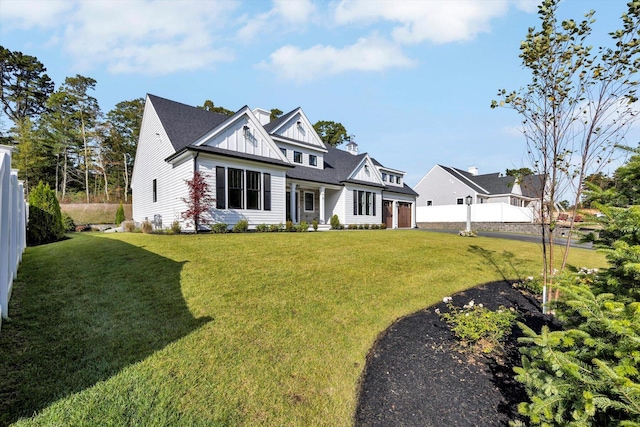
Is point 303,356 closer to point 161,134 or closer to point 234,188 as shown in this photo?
point 234,188

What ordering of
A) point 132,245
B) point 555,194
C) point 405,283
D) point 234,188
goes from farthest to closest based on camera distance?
1. point 234,188
2. point 132,245
3. point 405,283
4. point 555,194

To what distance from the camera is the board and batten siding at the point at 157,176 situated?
12898 millimetres

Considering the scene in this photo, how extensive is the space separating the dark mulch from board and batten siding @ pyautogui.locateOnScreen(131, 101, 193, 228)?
11.4 m

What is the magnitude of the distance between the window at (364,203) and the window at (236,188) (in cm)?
935

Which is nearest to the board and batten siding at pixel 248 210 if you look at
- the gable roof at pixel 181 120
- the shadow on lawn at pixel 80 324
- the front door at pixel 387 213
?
the gable roof at pixel 181 120

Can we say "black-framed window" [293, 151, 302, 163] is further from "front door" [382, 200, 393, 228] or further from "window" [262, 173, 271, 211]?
"front door" [382, 200, 393, 228]

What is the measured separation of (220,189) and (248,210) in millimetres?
1656

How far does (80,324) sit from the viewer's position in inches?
144

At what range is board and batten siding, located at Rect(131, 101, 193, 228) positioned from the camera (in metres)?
12.9

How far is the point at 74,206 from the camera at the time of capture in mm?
24156

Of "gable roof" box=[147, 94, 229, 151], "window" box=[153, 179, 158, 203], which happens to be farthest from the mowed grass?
"window" box=[153, 179, 158, 203]

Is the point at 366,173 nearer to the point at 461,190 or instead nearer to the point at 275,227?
the point at 275,227

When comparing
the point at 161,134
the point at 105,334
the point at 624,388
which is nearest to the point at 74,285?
the point at 105,334

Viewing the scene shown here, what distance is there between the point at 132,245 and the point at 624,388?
988 cm
